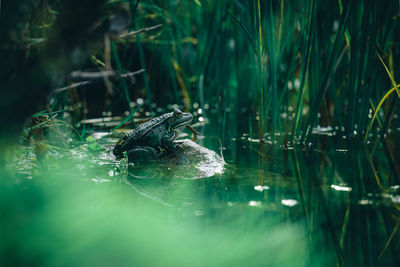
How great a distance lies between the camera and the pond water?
1.64m

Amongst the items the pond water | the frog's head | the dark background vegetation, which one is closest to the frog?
the frog's head

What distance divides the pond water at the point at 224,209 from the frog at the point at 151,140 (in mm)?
132

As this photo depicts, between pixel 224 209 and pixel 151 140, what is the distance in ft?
3.96

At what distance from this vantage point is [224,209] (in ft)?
6.74

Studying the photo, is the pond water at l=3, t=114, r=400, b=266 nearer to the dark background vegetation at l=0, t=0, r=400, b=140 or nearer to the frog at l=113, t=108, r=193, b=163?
the frog at l=113, t=108, r=193, b=163

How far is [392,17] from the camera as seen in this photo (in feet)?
10.5

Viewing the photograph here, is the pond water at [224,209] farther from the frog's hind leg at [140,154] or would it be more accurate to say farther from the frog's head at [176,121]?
the frog's head at [176,121]

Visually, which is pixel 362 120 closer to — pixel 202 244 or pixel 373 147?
pixel 373 147

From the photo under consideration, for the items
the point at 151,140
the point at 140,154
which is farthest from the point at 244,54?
the point at 140,154

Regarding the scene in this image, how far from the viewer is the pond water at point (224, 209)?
1.64m

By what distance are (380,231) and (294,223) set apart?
0.39 metres

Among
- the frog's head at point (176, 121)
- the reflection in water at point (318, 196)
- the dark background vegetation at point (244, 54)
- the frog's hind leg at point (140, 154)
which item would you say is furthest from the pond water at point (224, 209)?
the dark background vegetation at point (244, 54)

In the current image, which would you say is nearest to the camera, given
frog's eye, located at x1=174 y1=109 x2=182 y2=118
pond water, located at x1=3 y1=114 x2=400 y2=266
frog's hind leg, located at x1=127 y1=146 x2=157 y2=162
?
pond water, located at x1=3 y1=114 x2=400 y2=266

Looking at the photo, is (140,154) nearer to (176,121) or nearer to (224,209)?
(176,121)
